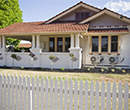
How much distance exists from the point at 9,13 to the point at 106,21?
17156 millimetres

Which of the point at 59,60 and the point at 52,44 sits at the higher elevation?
the point at 52,44

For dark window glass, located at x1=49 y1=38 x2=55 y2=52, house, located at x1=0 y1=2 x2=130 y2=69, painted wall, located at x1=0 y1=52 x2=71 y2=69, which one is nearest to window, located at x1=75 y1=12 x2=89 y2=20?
house, located at x1=0 y1=2 x2=130 y2=69

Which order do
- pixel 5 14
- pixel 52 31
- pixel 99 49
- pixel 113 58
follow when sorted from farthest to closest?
1. pixel 5 14
2. pixel 99 49
3. pixel 113 58
4. pixel 52 31

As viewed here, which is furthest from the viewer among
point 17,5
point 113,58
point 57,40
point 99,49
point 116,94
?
point 17,5

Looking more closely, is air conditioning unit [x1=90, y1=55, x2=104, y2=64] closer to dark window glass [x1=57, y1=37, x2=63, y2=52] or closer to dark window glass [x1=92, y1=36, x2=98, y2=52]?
dark window glass [x1=92, y1=36, x2=98, y2=52]

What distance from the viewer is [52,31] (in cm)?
1120

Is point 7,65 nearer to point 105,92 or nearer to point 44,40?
point 44,40

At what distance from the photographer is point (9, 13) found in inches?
898

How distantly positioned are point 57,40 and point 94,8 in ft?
16.3

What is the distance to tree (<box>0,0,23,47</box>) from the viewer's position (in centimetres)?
2202

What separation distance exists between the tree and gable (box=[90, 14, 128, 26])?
15.7 meters

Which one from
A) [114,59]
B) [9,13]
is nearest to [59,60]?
[114,59]

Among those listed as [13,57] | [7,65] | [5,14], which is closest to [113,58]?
[13,57]

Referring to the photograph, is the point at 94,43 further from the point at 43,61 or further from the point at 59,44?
the point at 43,61
